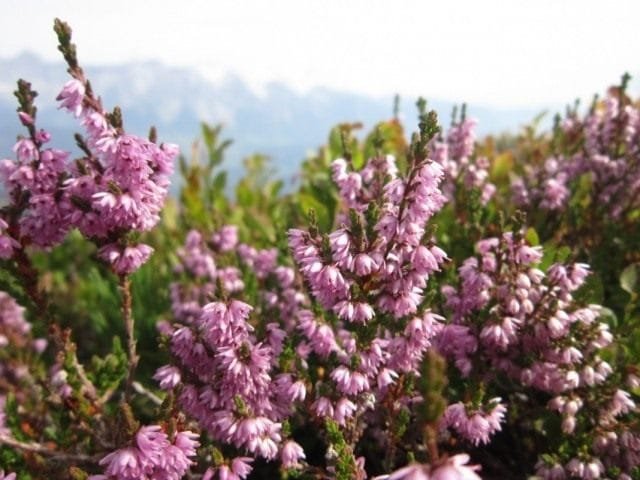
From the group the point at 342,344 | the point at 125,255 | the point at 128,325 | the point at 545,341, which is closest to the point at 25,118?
the point at 125,255

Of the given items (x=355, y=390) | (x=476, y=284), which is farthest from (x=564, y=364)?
(x=355, y=390)

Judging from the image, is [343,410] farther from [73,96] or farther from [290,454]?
[73,96]

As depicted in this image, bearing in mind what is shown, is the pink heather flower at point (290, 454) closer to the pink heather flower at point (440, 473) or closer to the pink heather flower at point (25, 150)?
the pink heather flower at point (440, 473)

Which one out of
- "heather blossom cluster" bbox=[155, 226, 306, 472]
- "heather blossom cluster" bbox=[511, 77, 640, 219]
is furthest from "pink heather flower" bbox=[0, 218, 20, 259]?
"heather blossom cluster" bbox=[511, 77, 640, 219]

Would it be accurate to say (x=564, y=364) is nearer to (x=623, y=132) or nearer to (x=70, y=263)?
(x=623, y=132)

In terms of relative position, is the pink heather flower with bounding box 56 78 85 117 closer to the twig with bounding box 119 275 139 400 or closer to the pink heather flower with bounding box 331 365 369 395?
the twig with bounding box 119 275 139 400
